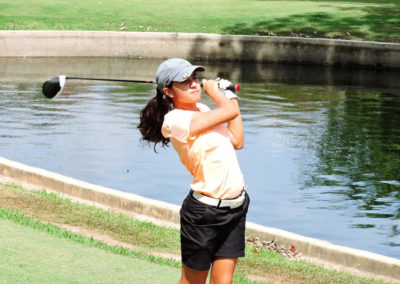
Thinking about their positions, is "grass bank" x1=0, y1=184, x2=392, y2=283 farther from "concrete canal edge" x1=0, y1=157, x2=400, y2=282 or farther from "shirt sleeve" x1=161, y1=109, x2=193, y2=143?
"shirt sleeve" x1=161, y1=109, x2=193, y2=143

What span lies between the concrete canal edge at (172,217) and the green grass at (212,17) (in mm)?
19892

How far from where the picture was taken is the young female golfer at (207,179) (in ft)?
15.2

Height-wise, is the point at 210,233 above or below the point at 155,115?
below

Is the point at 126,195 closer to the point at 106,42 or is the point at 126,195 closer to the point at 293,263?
the point at 293,263

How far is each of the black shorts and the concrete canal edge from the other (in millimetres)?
2801

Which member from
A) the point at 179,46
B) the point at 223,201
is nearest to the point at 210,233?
the point at 223,201

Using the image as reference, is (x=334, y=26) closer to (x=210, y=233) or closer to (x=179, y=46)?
(x=179, y=46)

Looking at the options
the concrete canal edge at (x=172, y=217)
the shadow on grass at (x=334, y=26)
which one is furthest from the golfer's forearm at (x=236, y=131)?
the shadow on grass at (x=334, y=26)

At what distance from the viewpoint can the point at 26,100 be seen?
18.4 m

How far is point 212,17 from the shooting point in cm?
3116

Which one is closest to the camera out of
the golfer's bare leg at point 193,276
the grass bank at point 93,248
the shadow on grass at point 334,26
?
the golfer's bare leg at point 193,276

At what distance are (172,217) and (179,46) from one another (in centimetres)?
1924

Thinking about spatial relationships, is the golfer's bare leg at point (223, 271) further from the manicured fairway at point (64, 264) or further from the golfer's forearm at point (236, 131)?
the manicured fairway at point (64, 264)

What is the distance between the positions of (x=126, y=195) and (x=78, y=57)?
19171mm
